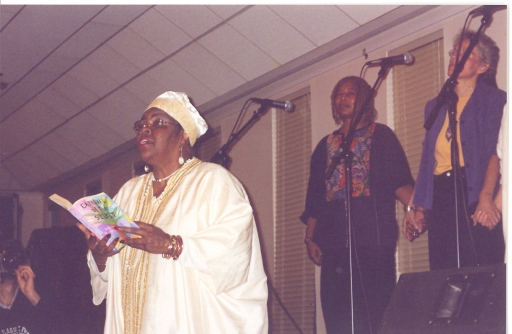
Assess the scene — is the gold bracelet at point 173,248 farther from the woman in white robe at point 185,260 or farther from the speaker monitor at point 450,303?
the speaker monitor at point 450,303

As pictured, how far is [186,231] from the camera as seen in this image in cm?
328

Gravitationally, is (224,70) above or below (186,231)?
above

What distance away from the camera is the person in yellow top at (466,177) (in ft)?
12.7

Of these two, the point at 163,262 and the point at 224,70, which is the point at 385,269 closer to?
the point at 163,262

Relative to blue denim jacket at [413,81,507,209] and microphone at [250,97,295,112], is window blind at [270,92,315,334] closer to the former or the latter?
microphone at [250,97,295,112]

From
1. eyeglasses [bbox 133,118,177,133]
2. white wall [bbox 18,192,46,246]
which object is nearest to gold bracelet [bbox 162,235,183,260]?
eyeglasses [bbox 133,118,177,133]

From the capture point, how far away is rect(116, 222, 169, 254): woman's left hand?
301cm

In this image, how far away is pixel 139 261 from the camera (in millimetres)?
3352

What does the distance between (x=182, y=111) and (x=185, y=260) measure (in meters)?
0.85

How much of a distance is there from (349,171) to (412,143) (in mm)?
1472

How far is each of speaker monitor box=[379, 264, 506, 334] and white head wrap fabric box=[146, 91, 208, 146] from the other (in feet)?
4.10

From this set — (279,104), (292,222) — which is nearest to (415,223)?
(279,104)

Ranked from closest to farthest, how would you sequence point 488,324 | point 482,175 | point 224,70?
point 488,324, point 482,175, point 224,70

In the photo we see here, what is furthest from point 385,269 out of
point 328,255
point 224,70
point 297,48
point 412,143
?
point 224,70
